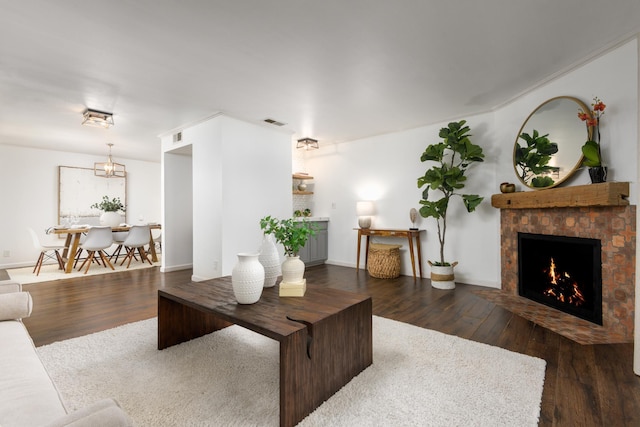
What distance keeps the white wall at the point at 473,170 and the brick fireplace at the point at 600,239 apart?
0.63 feet

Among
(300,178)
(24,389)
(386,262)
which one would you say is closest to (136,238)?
(300,178)

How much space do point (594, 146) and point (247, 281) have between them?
121 inches

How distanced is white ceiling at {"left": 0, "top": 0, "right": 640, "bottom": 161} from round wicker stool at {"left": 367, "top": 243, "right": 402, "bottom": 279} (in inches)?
79.0

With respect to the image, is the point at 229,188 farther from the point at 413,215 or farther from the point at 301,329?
the point at 301,329

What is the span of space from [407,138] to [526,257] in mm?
2460

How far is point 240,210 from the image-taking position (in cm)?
440

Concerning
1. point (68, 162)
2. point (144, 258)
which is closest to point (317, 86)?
point (144, 258)

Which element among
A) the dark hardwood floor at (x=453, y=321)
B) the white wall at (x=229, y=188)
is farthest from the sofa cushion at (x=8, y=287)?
the white wall at (x=229, y=188)

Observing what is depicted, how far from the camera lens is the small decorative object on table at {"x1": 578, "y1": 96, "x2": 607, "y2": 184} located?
2.60 meters

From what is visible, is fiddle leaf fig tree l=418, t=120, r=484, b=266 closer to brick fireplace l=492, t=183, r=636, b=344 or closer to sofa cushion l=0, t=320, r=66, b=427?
brick fireplace l=492, t=183, r=636, b=344

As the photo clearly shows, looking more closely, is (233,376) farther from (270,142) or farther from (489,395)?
(270,142)

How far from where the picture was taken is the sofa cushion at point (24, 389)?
89 centimetres

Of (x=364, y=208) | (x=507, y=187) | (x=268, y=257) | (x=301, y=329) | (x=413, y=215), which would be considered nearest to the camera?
(x=301, y=329)

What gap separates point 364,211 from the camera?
5.30m
